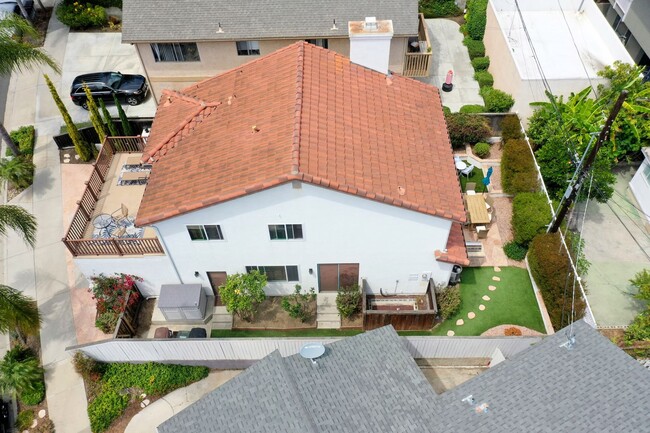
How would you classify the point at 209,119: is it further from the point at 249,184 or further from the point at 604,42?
the point at 604,42

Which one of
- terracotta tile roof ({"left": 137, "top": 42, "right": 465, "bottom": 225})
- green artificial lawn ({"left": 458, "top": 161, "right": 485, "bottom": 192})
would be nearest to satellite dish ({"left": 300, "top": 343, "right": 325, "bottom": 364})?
terracotta tile roof ({"left": 137, "top": 42, "right": 465, "bottom": 225})

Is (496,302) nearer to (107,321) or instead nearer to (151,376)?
(151,376)

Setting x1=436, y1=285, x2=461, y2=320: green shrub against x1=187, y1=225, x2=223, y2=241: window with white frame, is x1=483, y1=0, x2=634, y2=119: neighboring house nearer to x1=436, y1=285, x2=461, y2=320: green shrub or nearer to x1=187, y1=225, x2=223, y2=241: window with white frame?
x1=436, y1=285, x2=461, y2=320: green shrub

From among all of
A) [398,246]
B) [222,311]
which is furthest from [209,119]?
[398,246]

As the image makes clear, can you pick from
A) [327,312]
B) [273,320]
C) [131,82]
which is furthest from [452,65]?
[273,320]

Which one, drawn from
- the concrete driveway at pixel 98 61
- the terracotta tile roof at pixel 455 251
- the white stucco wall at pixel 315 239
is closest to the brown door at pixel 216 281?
the white stucco wall at pixel 315 239

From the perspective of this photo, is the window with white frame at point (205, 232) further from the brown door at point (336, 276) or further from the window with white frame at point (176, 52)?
the window with white frame at point (176, 52)
